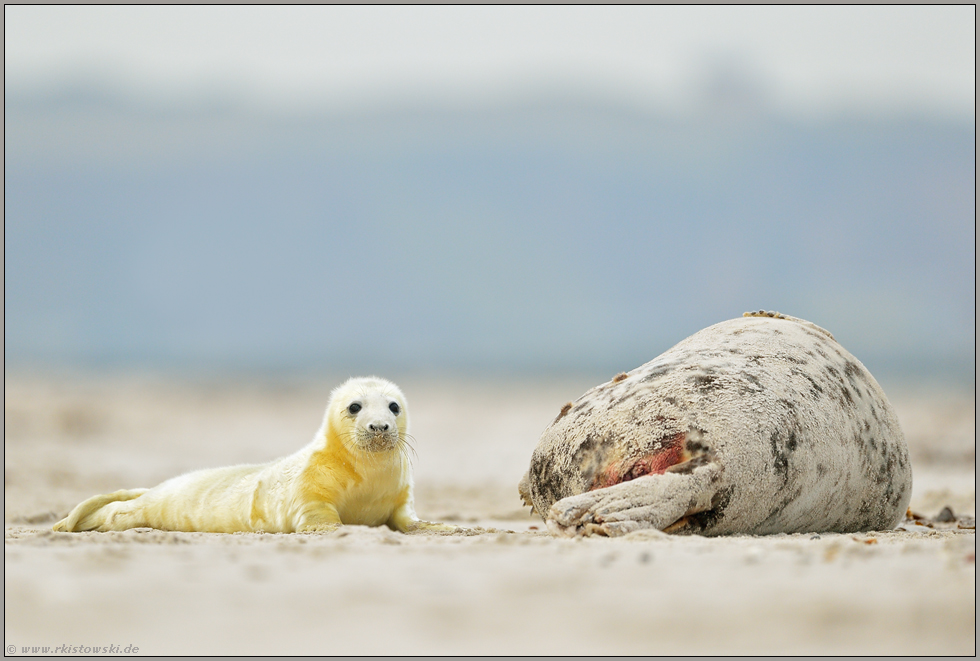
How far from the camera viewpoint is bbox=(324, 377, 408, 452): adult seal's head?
18.4 feet

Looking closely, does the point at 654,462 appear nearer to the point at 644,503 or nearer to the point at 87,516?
the point at 644,503

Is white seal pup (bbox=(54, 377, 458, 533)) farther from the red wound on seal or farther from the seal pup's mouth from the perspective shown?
the red wound on seal

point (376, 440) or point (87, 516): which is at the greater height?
point (376, 440)

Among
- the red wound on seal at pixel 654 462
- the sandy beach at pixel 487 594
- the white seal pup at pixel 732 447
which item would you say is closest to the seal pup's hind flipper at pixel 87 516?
the sandy beach at pixel 487 594

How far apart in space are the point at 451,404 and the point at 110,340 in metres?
139

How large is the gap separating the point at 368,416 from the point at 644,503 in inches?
70.5

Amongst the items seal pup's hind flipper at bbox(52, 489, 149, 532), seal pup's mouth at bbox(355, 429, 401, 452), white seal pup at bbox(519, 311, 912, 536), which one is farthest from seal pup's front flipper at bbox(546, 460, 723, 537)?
seal pup's hind flipper at bbox(52, 489, 149, 532)

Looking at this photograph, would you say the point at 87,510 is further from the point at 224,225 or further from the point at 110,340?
the point at 224,225

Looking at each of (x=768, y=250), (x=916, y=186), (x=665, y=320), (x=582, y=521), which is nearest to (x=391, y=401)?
(x=582, y=521)

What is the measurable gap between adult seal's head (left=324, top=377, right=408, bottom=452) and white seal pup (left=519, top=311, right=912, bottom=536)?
0.91 meters

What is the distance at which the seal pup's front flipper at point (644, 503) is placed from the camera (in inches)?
186

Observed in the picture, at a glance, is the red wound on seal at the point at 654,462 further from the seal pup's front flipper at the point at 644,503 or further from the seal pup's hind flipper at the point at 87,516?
the seal pup's hind flipper at the point at 87,516

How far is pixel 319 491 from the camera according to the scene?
18.5 ft

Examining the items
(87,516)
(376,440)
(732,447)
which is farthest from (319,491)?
(732,447)
